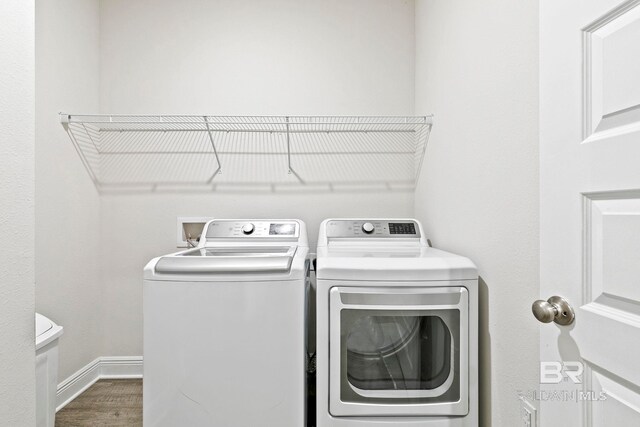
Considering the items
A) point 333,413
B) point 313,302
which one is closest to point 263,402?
point 333,413

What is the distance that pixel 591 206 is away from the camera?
650 mm

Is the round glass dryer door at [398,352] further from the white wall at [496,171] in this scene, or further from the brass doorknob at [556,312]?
the brass doorknob at [556,312]

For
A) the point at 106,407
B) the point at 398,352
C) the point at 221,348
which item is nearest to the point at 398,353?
the point at 398,352

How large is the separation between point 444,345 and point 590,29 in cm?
108

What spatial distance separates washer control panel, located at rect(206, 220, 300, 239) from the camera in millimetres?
1899

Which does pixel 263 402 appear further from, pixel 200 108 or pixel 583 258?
pixel 200 108

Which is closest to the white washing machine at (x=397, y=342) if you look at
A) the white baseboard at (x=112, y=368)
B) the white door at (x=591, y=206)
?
the white door at (x=591, y=206)

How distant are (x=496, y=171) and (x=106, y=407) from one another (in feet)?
7.20

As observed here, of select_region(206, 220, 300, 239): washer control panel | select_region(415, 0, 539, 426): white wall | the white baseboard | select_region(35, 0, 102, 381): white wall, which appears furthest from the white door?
the white baseboard

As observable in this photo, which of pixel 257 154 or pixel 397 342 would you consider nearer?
pixel 397 342

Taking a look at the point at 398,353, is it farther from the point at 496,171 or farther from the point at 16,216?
the point at 16,216

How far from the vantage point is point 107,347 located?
2.12m

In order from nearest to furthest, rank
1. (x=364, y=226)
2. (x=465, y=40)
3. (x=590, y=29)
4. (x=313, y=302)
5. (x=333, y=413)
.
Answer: (x=590, y=29), (x=333, y=413), (x=465, y=40), (x=364, y=226), (x=313, y=302)

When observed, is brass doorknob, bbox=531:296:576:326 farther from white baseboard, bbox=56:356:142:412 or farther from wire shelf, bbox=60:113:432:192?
white baseboard, bbox=56:356:142:412
